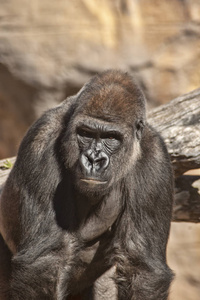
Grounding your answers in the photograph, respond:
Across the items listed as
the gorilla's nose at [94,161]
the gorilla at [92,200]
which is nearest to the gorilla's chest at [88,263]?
the gorilla at [92,200]

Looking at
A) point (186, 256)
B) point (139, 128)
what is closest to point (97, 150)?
point (139, 128)

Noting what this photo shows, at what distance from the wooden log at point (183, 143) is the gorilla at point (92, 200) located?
81 centimetres

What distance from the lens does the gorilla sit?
4523mm

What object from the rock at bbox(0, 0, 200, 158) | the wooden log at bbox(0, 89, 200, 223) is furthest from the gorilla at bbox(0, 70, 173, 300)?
the rock at bbox(0, 0, 200, 158)

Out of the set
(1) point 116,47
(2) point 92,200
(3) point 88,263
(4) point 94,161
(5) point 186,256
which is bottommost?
(5) point 186,256

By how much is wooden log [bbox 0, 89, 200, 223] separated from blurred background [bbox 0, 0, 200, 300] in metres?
2.06

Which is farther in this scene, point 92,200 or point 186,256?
point 186,256

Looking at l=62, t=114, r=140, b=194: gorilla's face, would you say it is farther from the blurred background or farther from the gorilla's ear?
the blurred background

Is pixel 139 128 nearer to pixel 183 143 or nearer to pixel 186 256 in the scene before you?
pixel 183 143

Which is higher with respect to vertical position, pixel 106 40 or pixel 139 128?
pixel 106 40

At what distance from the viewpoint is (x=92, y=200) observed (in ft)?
15.6

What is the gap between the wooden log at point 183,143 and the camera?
5.69 m

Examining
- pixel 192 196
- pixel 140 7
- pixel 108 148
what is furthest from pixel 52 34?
pixel 108 148

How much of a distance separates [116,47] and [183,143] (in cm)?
274
